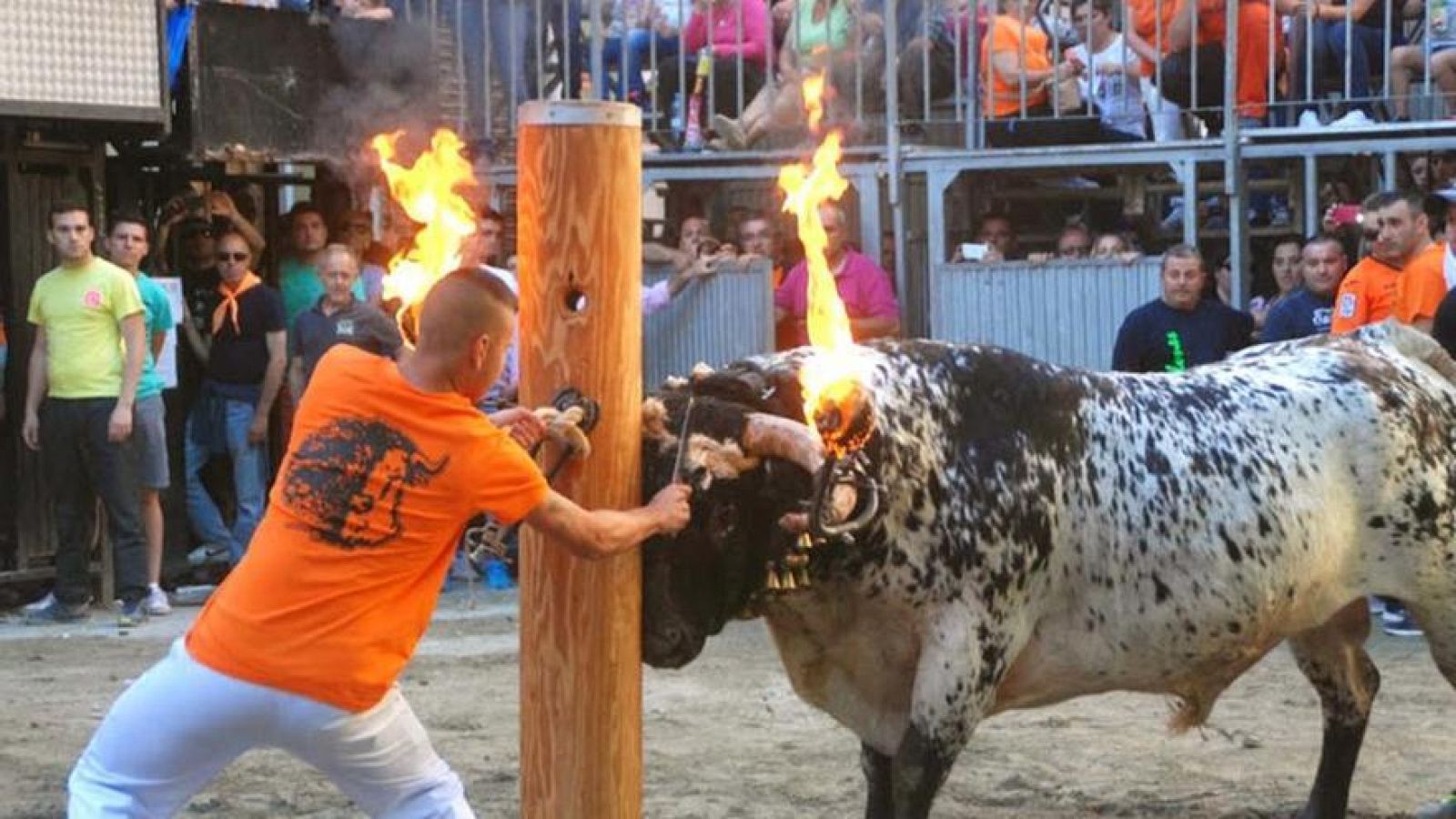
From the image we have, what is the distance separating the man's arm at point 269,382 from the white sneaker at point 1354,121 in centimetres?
582

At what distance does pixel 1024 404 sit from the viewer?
6871 mm

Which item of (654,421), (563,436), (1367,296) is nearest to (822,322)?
(654,421)

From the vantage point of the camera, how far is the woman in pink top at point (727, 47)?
13.9 meters

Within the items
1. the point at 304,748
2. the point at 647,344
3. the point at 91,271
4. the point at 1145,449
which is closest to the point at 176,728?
the point at 304,748

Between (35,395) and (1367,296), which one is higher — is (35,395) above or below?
below

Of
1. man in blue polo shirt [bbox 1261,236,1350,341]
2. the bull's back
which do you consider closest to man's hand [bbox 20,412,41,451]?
man in blue polo shirt [bbox 1261,236,1350,341]

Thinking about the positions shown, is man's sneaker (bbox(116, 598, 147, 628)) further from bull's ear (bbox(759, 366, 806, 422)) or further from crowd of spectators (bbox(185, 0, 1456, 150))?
bull's ear (bbox(759, 366, 806, 422))

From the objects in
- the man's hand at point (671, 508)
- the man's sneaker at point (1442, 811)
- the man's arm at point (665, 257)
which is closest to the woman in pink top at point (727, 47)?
the man's arm at point (665, 257)

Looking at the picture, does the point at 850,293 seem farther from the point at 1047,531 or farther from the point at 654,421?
the point at 654,421

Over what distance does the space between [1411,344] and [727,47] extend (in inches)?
261

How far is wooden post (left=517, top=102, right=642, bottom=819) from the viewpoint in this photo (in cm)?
577

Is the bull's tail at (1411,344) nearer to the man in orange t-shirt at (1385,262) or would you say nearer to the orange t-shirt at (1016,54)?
the man in orange t-shirt at (1385,262)

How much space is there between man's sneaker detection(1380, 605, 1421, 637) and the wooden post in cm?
684

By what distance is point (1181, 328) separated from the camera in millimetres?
11945
